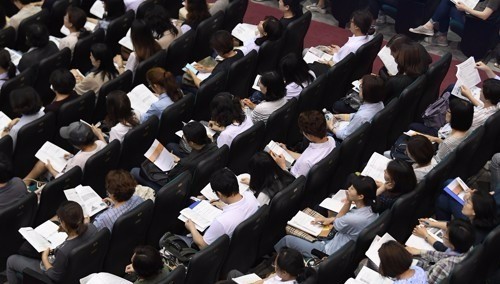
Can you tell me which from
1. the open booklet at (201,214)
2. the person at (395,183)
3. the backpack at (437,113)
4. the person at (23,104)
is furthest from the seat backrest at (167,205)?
the backpack at (437,113)

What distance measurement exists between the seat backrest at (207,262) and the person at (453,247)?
1510 millimetres

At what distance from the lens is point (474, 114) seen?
8406 millimetres

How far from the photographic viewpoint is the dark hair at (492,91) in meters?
8.34

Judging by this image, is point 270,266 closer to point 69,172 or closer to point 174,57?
point 69,172

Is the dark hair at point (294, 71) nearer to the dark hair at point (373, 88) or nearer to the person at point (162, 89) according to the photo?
the dark hair at point (373, 88)

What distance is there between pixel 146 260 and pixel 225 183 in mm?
1025

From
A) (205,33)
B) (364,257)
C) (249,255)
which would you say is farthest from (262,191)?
(205,33)

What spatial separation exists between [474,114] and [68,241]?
12.7 feet

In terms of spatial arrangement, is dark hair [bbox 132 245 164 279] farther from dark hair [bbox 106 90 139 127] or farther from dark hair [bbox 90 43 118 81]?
dark hair [bbox 90 43 118 81]

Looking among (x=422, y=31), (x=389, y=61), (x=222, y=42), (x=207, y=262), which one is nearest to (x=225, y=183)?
(x=207, y=262)

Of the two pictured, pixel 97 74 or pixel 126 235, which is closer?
pixel 126 235

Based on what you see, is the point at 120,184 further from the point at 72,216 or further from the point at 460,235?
the point at 460,235

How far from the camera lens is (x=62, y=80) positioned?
28.1ft

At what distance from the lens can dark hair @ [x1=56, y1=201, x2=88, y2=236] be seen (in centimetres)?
675
